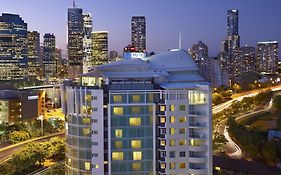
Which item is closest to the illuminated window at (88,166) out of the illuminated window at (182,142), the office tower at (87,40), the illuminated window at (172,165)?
the illuminated window at (172,165)

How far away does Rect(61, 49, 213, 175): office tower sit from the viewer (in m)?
14.5

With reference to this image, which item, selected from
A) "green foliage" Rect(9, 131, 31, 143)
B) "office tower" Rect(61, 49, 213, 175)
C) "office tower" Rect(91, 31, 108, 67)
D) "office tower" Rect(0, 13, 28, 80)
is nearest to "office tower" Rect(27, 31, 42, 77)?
"office tower" Rect(0, 13, 28, 80)

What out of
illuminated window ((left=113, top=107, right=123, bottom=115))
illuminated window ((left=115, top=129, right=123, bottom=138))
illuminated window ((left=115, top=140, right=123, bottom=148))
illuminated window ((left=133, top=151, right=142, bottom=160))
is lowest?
illuminated window ((left=133, top=151, right=142, bottom=160))

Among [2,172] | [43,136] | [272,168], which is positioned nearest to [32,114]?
[43,136]

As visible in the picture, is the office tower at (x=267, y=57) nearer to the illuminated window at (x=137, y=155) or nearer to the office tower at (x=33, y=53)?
the office tower at (x=33, y=53)

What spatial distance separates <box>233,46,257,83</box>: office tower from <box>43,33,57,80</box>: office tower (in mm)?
39356

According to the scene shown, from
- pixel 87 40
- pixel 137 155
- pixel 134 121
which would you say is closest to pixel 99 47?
pixel 87 40

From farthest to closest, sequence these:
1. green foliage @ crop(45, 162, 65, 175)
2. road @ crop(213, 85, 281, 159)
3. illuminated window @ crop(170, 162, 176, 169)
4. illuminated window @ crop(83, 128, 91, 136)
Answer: road @ crop(213, 85, 281, 159), green foliage @ crop(45, 162, 65, 175), illuminated window @ crop(170, 162, 176, 169), illuminated window @ crop(83, 128, 91, 136)

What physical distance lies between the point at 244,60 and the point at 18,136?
70.6 metres

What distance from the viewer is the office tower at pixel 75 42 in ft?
317

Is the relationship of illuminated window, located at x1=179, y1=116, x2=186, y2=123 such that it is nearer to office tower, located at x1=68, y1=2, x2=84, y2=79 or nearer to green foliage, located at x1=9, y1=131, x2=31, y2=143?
green foliage, located at x1=9, y1=131, x2=31, y2=143

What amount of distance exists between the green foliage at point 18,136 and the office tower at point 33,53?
61.6 metres

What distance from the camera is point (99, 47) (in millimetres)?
95125

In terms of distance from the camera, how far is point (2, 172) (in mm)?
21016
